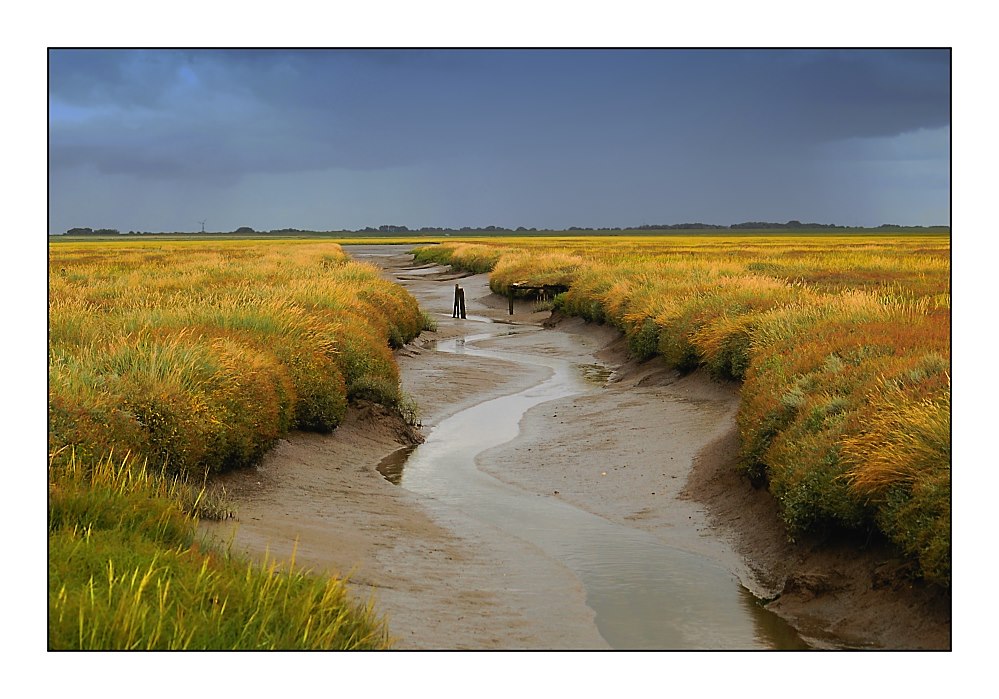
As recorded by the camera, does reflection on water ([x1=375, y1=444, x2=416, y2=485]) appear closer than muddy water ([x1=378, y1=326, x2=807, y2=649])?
No

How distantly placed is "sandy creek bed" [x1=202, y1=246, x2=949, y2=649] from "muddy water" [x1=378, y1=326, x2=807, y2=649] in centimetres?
3

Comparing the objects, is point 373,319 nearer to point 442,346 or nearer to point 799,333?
point 442,346

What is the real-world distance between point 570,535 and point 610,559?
3.81 feet

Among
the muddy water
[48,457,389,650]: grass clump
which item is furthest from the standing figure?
[48,457,389,650]: grass clump

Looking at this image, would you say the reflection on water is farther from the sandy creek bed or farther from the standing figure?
the standing figure

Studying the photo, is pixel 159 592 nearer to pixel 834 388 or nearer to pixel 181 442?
pixel 181 442

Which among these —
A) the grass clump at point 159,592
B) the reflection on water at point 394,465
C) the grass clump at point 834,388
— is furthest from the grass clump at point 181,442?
the grass clump at point 834,388

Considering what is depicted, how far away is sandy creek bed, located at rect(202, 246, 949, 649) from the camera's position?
29.7ft

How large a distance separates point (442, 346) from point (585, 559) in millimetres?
21589

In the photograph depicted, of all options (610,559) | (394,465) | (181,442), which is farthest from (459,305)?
(610,559)

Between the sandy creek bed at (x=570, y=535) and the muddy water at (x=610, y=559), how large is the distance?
0.03 meters

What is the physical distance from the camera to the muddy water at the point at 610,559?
9.20m

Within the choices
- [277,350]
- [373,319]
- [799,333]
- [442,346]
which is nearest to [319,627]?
Result: [277,350]

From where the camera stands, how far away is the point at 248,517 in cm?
1116
